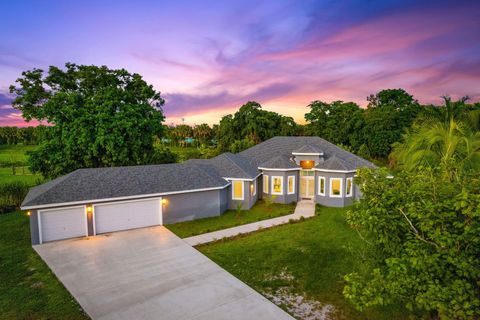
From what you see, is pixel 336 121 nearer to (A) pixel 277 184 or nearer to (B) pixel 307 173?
(B) pixel 307 173

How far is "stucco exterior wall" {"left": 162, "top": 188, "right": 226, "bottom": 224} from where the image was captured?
55.5 feet

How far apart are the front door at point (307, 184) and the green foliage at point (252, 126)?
870 inches

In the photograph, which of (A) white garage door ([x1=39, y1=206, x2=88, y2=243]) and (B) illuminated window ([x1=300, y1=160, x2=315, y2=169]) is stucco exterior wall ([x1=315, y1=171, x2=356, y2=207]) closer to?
(B) illuminated window ([x1=300, y1=160, x2=315, y2=169])

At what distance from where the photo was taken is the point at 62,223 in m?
14.5

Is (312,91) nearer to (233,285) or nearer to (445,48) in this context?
(445,48)

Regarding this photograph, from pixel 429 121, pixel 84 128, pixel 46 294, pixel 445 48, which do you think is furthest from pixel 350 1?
pixel 84 128

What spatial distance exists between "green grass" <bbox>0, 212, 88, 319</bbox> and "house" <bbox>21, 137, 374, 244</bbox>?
1.41m

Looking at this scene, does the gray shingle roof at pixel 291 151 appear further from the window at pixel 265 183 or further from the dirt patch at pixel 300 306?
the dirt patch at pixel 300 306

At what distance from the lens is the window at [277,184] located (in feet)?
71.7

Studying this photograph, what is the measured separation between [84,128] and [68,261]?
37.9ft

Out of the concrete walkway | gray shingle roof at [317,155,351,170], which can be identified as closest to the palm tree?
the concrete walkway

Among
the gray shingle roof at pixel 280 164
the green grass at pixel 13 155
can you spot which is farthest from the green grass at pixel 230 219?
the green grass at pixel 13 155

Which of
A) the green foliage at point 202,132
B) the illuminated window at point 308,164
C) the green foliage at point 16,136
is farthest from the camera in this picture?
the green foliage at point 16,136

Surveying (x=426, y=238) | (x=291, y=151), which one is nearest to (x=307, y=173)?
(x=291, y=151)
